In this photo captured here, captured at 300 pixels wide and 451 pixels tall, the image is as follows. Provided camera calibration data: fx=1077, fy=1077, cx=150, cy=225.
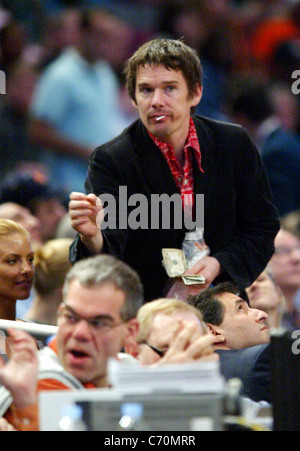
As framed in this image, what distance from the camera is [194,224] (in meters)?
4.20

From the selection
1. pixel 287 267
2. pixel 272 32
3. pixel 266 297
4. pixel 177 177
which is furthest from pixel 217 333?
pixel 272 32

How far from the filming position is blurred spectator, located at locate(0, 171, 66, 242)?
6.66 m

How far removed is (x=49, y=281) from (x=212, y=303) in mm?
1445

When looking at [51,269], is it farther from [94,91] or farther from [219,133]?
[94,91]

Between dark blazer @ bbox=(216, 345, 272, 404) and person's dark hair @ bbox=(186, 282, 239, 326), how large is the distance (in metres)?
0.37

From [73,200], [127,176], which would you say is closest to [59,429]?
[73,200]

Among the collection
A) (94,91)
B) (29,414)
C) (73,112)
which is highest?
(94,91)

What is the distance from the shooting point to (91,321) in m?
3.01

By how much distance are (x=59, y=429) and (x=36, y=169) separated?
5122mm

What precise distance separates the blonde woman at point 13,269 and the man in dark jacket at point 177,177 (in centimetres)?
42

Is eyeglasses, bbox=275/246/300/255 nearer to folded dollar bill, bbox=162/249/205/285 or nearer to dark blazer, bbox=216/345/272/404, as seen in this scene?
folded dollar bill, bbox=162/249/205/285

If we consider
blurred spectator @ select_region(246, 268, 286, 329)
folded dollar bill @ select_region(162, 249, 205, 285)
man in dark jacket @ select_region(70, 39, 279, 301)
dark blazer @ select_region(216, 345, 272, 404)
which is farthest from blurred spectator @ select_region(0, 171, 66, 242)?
dark blazer @ select_region(216, 345, 272, 404)

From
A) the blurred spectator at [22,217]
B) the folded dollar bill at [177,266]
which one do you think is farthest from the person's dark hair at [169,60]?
the blurred spectator at [22,217]
